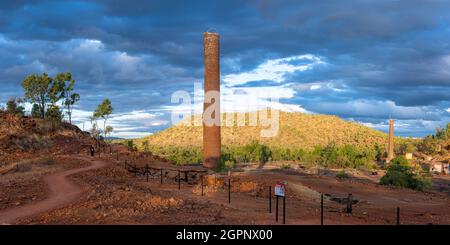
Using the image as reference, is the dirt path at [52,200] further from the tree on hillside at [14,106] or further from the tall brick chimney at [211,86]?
the tree on hillside at [14,106]

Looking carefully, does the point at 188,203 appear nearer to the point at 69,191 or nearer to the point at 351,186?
the point at 69,191

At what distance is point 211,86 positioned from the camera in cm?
3027

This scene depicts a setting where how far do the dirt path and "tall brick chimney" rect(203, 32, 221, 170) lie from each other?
35.1 feet

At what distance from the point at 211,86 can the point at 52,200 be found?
15806mm

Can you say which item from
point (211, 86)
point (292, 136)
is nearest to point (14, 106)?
point (211, 86)

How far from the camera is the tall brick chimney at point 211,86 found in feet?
98.9

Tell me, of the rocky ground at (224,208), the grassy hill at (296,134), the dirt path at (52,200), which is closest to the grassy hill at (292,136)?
the grassy hill at (296,134)

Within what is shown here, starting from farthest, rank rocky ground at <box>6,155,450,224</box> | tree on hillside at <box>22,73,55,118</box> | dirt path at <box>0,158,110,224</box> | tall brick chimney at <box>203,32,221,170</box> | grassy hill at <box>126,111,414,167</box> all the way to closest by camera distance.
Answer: grassy hill at <box>126,111,414,167</box> < tree on hillside at <box>22,73,55,118</box> < tall brick chimney at <box>203,32,221,170</box> < dirt path at <box>0,158,110,224</box> < rocky ground at <box>6,155,450,224</box>

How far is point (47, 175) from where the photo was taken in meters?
25.7

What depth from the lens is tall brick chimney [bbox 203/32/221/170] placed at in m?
30.1

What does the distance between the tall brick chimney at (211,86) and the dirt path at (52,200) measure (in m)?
10.7

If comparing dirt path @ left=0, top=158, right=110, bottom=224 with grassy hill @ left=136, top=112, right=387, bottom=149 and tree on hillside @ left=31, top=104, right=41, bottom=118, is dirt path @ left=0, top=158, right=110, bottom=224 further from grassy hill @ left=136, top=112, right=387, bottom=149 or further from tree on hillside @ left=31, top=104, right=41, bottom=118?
grassy hill @ left=136, top=112, right=387, bottom=149

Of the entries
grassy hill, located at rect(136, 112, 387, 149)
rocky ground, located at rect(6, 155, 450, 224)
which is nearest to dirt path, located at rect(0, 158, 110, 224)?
rocky ground, located at rect(6, 155, 450, 224)
